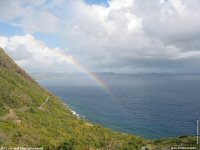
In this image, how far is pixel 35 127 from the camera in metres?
87.1

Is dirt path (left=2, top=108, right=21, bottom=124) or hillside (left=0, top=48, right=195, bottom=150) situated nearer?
hillside (left=0, top=48, right=195, bottom=150)

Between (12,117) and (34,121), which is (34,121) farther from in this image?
(12,117)

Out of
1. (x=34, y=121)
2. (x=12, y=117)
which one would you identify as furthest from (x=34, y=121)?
(x=12, y=117)

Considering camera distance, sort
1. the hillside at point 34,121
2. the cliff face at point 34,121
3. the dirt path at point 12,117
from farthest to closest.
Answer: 1. the dirt path at point 12,117
2. the cliff face at point 34,121
3. the hillside at point 34,121

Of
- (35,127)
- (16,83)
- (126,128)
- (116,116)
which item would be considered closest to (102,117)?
(116,116)

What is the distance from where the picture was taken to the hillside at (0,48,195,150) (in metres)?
65.8

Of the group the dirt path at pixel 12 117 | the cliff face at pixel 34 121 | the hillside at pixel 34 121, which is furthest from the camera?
the dirt path at pixel 12 117

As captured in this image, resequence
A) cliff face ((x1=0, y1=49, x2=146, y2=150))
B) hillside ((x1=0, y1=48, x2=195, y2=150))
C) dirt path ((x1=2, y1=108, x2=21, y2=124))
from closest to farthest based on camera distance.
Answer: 1. hillside ((x1=0, y1=48, x2=195, y2=150))
2. cliff face ((x1=0, y1=49, x2=146, y2=150))
3. dirt path ((x1=2, y1=108, x2=21, y2=124))

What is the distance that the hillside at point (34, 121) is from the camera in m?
65.8

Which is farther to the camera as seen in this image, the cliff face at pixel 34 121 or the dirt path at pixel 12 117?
the dirt path at pixel 12 117

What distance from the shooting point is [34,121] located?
94375mm

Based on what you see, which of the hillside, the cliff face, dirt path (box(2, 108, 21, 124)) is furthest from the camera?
dirt path (box(2, 108, 21, 124))

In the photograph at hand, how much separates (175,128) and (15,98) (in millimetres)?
67827

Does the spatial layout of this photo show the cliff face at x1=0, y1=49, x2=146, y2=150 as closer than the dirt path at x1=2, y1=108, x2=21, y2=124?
Yes
